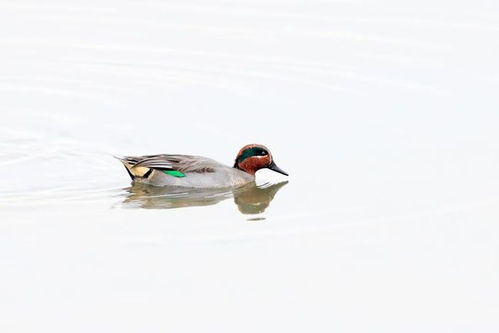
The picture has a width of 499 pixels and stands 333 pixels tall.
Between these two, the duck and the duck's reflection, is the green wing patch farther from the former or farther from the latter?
the duck's reflection

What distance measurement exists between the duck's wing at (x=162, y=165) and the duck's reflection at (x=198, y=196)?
201 millimetres

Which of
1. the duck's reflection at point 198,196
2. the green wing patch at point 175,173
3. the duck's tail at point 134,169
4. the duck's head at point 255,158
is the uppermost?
the duck's head at point 255,158

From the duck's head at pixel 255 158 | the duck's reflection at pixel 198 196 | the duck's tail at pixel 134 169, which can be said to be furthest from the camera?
the duck's head at pixel 255 158

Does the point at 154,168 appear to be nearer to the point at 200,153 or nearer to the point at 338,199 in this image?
the point at 200,153

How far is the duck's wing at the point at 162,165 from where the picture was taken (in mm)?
14938

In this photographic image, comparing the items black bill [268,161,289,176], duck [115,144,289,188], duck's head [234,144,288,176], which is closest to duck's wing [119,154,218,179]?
duck [115,144,289,188]

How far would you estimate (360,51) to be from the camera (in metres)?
20.0

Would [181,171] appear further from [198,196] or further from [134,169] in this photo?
[134,169]

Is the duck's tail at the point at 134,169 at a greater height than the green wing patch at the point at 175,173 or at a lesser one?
greater

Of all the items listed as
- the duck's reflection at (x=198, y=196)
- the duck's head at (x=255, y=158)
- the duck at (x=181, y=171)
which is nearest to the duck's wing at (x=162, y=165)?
the duck at (x=181, y=171)

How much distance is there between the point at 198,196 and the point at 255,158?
1.04 meters

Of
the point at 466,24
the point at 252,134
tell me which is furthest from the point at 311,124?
the point at 466,24

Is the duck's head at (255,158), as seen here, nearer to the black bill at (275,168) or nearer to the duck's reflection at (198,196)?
the black bill at (275,168)

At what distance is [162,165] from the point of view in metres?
15.0
